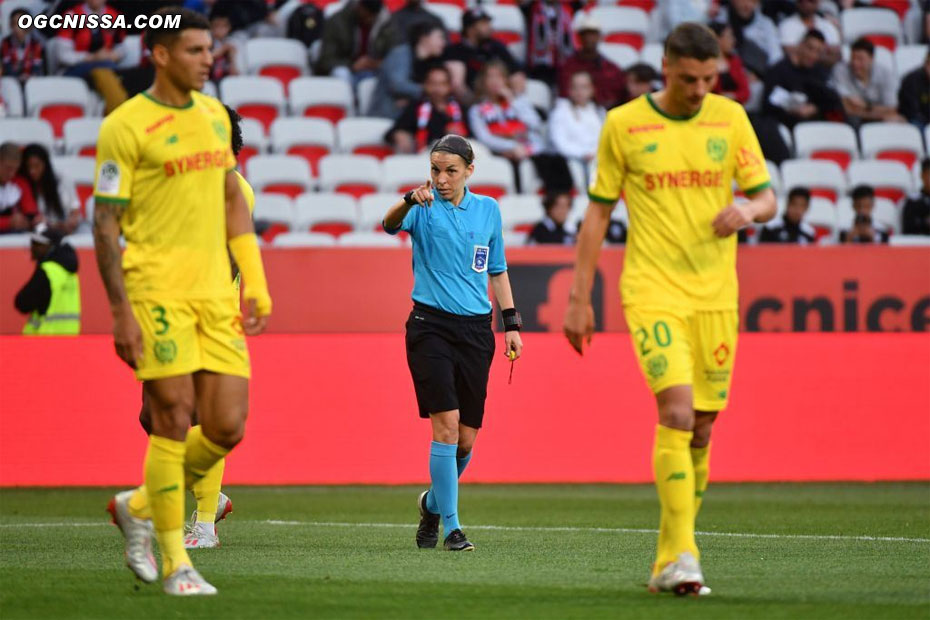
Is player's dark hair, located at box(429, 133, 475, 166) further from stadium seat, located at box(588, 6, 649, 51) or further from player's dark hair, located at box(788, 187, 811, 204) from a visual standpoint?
stadium seat, located at box(588, 6, 649, 51)

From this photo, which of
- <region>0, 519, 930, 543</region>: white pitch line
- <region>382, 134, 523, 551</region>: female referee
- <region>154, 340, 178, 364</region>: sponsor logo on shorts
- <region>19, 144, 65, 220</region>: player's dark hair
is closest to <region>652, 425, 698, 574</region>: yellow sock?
<region>154, 340, 178, 364</region>: sponsor logo on shorts

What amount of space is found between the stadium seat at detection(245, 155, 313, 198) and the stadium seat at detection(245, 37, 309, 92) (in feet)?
7.41

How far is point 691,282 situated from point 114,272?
7.63 ft

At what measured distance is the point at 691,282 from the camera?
6680 mm

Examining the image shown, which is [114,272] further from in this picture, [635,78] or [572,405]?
[635,78]

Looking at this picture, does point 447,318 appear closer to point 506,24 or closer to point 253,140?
point 253,140

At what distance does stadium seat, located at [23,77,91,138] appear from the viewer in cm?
1812

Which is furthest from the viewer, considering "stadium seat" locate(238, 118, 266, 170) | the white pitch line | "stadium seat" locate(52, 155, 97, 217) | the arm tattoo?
"stadium seat" locate(238, 118, 266, 170)

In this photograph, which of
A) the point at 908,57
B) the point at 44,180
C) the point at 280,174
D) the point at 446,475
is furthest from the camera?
the point at 908,57

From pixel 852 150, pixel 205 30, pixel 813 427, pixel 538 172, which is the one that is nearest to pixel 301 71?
pixel 538 172

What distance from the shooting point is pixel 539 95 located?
19609 mm

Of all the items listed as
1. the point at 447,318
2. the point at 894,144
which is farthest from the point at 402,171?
the point at 447,318

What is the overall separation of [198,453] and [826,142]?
1378 centimetres

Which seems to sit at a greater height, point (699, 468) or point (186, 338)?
point (186, 338)
